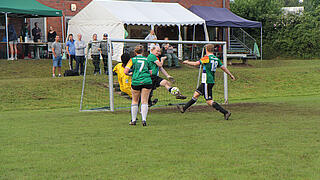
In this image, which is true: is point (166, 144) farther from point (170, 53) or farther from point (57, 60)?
point (57, 60)

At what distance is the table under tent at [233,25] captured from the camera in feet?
111

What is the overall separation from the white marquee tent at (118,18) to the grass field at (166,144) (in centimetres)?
1134

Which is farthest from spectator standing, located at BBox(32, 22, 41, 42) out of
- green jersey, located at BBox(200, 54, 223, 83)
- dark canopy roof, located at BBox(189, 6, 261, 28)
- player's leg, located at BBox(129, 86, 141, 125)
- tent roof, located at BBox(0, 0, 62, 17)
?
player's leg, located at BBox(129, 86, 141, 125)

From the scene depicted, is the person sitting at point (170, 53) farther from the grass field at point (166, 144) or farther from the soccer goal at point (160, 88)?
the grass field at point (166, 144)

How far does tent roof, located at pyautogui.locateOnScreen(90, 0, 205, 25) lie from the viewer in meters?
28.8

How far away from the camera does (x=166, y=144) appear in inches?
352

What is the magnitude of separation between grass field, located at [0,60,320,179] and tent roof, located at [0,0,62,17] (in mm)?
9015

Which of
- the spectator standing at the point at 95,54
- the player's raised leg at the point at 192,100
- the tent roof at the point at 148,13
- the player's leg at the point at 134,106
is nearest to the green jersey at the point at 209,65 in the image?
the player's raised leg at the point at 192,100

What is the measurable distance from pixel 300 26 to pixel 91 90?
91.8 ft

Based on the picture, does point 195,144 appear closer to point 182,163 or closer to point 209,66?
point 182,163

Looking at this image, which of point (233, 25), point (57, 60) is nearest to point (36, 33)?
point (57, 60)

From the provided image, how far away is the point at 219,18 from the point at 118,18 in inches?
362

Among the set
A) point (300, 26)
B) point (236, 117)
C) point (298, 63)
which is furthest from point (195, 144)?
point (300, 26)

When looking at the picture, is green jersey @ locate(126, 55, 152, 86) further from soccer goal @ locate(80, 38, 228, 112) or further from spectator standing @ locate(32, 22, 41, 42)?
spectator standing @ locate(32, 22, 41, 42)
